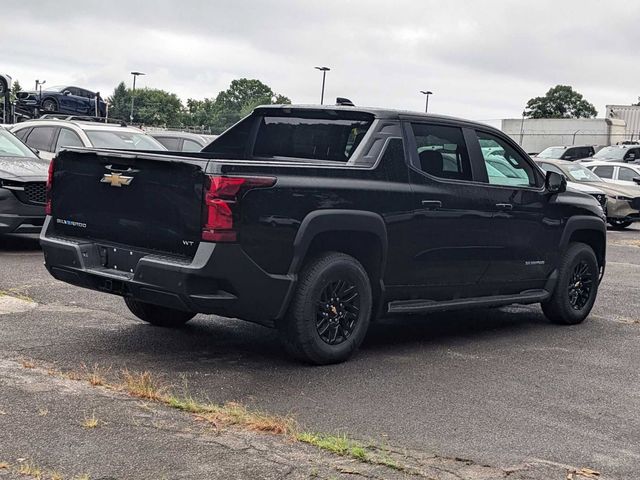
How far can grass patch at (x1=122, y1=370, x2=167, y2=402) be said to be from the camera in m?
5.64

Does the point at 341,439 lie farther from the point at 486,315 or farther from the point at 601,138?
the point at 601,138

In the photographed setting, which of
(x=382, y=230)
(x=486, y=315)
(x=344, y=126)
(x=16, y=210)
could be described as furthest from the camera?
(x=16, y=210)

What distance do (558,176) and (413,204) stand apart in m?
2.06

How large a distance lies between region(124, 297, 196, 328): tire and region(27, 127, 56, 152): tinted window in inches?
337

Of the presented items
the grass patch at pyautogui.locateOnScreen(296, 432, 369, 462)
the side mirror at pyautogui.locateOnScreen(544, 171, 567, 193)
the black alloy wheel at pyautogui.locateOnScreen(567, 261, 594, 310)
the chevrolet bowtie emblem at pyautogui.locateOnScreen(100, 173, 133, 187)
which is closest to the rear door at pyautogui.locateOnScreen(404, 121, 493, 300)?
the side mirror at pyautogui.locateOnScreen(544, 171, 567, 193)

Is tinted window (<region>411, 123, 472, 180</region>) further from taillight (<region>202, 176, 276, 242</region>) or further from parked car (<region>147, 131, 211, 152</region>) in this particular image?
parked car (<region>147, 131, 211, 152</region>)

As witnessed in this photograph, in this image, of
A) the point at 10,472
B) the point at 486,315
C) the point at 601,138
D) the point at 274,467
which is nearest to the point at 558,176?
the point at 486,315

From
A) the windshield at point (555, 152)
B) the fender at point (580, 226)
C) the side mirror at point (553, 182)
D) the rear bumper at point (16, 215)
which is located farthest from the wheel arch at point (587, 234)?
the windshield at point (555, 152)

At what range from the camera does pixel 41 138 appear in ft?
52.5

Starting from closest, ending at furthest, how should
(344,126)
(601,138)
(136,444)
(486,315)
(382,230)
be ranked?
1. (136,444)
2. (382,230)
3. (344,126)
4. (486,315)
5. (601,138)

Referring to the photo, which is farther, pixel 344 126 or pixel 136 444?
pixel 344 126

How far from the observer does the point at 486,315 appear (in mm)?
9609

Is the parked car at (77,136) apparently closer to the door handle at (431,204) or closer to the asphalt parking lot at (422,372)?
the asphalt parking lot at (422,372)

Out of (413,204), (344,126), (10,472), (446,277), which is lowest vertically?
(10,472)
